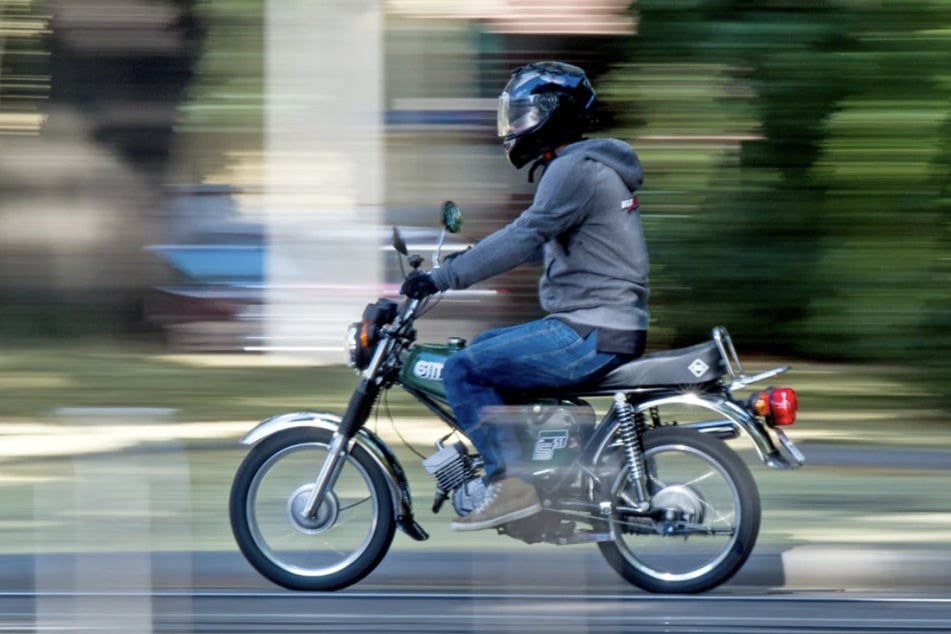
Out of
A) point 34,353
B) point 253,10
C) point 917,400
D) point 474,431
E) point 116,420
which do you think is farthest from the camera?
point 34,353

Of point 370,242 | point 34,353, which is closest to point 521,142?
point 370,242

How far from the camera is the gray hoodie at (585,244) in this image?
5.75 metres

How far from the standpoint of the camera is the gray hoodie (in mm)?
5750

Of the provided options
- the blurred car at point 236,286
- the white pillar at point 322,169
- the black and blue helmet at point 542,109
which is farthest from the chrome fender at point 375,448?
the white pillar at point 322,169

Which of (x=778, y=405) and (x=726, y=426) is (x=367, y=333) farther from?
(x=778, y=405)

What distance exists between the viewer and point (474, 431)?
5797 mm

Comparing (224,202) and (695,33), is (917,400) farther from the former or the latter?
(224,202)

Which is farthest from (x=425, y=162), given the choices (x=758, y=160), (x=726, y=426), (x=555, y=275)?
(x=726, y=426)

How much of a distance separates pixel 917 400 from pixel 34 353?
659 cm

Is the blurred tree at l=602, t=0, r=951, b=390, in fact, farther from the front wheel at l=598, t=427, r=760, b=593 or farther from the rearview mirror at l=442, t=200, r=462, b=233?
the rearview mirror at l=442, t=200, r=462, b=233

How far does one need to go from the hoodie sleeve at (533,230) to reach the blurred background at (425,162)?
4.77 meters

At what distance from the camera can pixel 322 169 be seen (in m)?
12.0

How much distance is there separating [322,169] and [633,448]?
21.7 feet

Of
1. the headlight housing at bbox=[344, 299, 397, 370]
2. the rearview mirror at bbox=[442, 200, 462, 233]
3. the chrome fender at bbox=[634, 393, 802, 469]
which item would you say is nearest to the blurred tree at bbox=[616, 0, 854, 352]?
the chrome fender at bbox=[634, 393, 802, 469]
